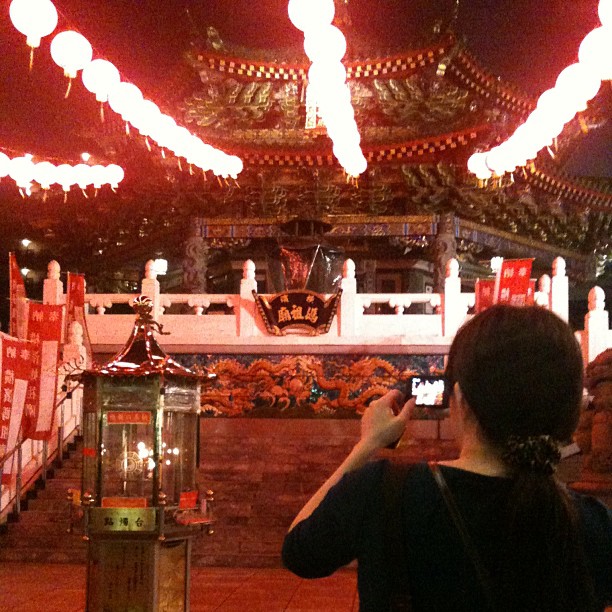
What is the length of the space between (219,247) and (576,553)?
16322mm

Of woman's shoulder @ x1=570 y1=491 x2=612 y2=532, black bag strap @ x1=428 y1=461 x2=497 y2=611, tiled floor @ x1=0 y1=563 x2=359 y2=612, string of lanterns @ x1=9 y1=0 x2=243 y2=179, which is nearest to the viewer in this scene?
black bag strap @ x1=428 y1=461 x2=497 y2=611

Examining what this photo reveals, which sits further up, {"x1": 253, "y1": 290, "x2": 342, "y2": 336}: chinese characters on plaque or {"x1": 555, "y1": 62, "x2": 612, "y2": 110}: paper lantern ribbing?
{"x1": 555, "y1": 62, "x2": 612, "y2": 110}: paper lantern ribbing

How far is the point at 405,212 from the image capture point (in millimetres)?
17359

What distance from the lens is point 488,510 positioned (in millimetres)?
1442

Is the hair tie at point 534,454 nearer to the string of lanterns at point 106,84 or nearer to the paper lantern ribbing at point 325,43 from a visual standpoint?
the string of lanterns at point 106,84

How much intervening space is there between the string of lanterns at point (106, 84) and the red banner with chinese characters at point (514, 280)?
510 centimetres

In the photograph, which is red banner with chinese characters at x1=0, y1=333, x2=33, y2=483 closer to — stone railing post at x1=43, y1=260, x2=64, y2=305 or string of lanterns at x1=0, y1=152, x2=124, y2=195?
stone railing post at x1=43, y1=260, x2=64, y2=305

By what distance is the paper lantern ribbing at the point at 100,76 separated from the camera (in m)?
9.48

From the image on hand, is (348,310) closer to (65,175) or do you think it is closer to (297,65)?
(65,175)

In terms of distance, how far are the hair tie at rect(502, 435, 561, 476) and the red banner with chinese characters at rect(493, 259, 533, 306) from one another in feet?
37.0

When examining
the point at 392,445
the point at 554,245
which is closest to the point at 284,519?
the point at 392,445

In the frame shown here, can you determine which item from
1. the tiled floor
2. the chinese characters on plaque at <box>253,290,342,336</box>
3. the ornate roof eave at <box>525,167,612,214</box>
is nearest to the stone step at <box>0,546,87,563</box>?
the tiled floor

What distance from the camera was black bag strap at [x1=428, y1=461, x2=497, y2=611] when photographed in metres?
1.39

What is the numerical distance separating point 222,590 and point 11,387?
361cm
